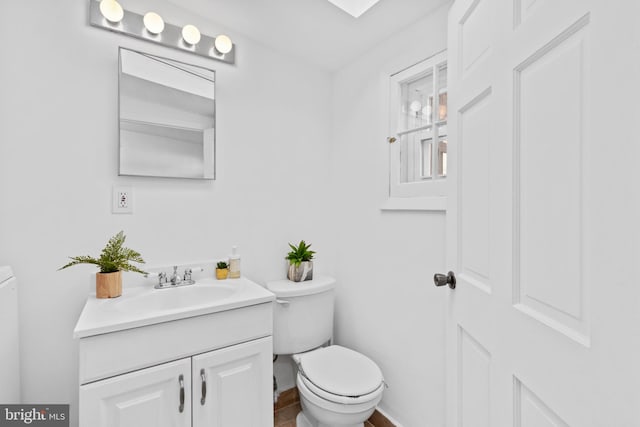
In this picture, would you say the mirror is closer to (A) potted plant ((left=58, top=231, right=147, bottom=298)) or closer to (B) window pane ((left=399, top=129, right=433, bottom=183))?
(A) potted plant ((left=58, top=231, right=147, bottom=298))

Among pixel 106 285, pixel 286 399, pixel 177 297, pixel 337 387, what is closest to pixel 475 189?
pixel 337 387

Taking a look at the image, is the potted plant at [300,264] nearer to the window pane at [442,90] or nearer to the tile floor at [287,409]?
the tile floor at [287,409]

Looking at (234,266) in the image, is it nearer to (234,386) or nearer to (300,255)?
(300,255)

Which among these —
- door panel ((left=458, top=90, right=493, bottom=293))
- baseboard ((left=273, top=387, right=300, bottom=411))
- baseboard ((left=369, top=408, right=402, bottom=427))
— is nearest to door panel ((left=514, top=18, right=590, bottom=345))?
door panel ((left=458, top=90, right=493, bottom=293))

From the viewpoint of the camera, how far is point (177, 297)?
1.41 m

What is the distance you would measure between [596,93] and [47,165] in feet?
5.68

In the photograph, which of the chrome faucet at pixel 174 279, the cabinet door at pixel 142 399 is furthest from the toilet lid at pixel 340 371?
the chrome faucet at pixel 174 279

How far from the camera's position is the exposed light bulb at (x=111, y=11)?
130 centimetres

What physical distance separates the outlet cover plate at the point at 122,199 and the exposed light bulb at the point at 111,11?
73 centimetres

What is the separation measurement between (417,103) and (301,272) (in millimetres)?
1116

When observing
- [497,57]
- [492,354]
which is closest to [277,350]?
[492,354]

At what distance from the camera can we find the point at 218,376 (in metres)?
1.22

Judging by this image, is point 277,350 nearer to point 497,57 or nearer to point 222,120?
point 222,120

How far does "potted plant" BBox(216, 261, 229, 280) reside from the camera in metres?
1.58
